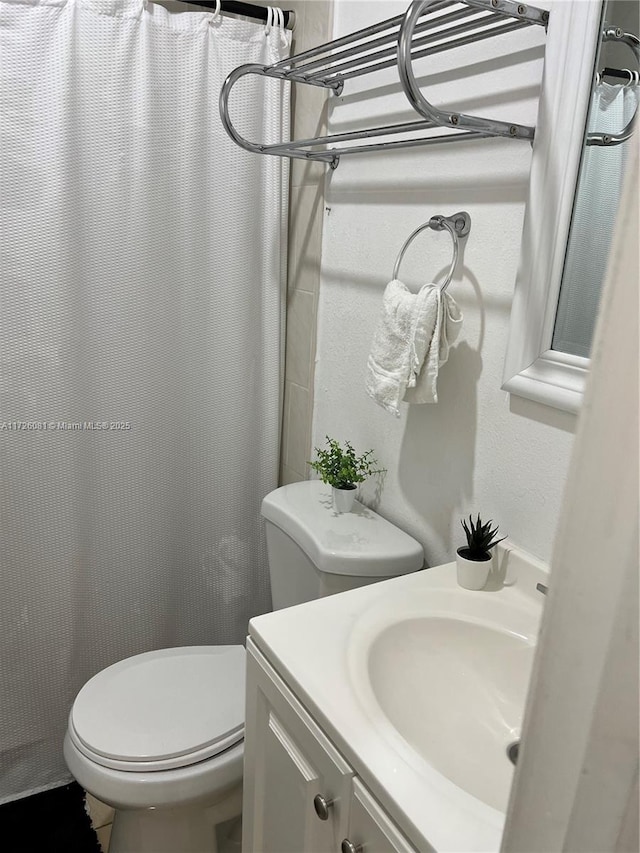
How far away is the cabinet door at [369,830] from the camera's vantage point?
2.54 ft

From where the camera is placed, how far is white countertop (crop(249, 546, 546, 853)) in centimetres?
74

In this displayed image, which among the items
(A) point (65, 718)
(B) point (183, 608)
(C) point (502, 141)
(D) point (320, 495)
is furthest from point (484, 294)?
(A) point (65, 718)

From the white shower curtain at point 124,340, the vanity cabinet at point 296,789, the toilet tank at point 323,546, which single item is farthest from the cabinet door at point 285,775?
the white shower curtain at point 124,340

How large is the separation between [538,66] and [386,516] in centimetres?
94

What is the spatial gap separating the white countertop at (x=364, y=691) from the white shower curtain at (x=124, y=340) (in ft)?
2.72

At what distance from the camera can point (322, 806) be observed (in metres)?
0.90

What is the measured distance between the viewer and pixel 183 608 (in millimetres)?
1961

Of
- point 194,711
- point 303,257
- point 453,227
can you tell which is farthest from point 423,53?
point 194,711

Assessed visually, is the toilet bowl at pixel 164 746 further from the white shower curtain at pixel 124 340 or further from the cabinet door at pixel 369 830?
the cabinet door at pixel 369 830

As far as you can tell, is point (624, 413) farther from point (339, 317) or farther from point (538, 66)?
point (339, 317)

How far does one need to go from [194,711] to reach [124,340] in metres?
0.88

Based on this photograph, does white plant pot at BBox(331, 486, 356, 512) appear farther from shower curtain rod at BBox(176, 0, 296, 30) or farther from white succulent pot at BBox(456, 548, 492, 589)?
shower curtain rod at BBox(176, 0, 296, 30)

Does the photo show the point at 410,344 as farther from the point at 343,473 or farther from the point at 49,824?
the point at 49,824

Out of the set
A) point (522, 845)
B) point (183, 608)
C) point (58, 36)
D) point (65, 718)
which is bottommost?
point (65, 718)
